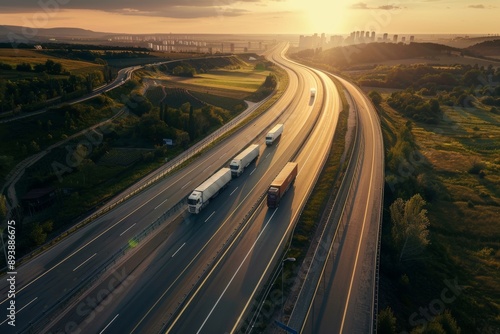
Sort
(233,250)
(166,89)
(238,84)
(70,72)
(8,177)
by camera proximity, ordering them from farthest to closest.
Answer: (238,84), (166,89), (70,72), (8,177), (233,250)

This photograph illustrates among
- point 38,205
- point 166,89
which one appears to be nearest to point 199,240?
point 38,205

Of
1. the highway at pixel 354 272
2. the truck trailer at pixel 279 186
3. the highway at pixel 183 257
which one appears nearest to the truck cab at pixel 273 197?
the truck trailer at pixel 279 186

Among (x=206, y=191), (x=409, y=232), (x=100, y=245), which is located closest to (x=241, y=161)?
(x=206, y=191)

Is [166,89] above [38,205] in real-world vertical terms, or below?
above

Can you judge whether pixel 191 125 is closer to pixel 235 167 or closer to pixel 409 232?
pixel 235 167

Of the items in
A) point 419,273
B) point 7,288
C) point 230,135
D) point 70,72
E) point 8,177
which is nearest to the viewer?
point 7,288

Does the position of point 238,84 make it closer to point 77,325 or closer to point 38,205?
point 38,205

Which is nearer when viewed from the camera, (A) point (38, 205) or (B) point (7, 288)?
(B) point (7, 288)
